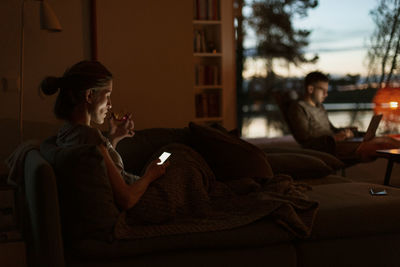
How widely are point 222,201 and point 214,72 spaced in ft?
10.1

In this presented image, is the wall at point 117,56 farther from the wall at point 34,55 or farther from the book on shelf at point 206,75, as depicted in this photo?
the book on shelf at point 206,75

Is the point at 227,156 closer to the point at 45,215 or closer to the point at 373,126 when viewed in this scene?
the point at 45,215

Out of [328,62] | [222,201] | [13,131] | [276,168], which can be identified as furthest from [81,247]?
[328,62]

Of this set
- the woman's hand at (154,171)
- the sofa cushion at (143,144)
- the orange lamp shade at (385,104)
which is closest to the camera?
the woman's hand at (154,171)

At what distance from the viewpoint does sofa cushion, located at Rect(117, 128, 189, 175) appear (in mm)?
2907

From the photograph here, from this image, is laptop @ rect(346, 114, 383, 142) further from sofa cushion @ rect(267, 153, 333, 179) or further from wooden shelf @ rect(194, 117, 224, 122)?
wooden shelf @ rect(194, 117, 224, 122)

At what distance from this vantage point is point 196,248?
2.15 m

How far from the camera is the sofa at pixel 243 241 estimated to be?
1.90 metres

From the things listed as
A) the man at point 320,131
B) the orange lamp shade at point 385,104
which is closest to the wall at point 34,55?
the man at point 320,131

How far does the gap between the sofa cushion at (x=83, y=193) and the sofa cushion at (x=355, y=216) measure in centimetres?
97

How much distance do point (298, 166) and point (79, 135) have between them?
164cm

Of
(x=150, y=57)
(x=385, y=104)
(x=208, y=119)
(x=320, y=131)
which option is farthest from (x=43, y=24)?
(x=385, y=104)

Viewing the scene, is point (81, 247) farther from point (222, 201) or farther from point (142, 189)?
point (222, 201)

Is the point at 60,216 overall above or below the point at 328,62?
below
